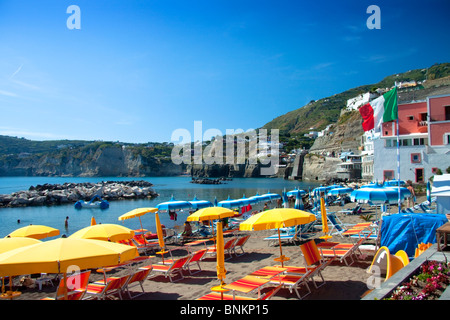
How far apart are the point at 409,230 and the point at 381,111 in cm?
453

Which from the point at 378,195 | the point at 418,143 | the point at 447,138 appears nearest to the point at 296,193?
the point at 418,143

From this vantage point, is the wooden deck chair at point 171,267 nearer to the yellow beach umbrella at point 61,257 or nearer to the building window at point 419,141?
the yellow beach umbrella at point 61,257

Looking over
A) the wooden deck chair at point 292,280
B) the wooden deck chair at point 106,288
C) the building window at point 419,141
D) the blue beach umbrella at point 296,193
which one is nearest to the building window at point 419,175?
the building window at point 419,141

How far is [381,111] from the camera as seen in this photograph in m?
11.7

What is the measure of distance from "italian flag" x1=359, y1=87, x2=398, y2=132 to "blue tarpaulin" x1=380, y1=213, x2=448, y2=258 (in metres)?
3.30

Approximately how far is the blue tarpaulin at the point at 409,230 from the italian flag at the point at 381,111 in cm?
330

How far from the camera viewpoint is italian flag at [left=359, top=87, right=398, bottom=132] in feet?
37.3

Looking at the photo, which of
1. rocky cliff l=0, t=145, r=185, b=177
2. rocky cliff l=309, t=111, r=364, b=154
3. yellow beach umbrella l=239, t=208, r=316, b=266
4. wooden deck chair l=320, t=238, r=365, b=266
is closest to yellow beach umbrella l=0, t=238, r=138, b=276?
yellow beach umbrella l=239, t=208, r=316, b=266

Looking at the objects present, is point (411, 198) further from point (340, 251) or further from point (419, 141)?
point (419, 141)

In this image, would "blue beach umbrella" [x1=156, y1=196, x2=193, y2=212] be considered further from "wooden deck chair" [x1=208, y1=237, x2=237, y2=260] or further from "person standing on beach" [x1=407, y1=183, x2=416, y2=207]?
"person standing on beach" [x1=407, y1=183, x2=416, y2=207]
